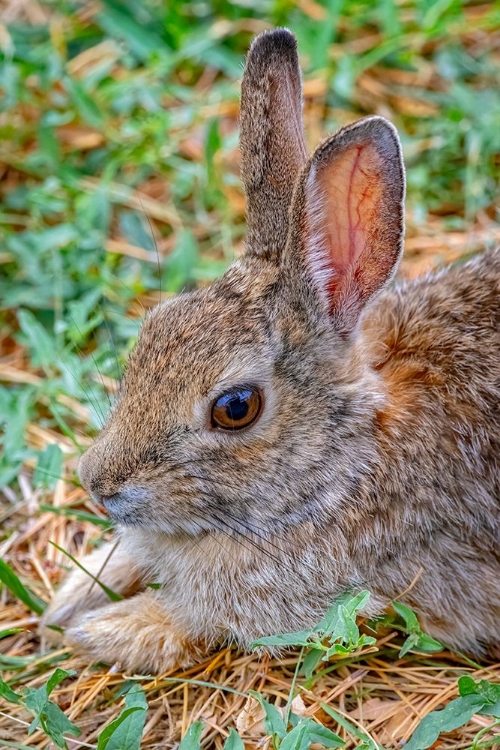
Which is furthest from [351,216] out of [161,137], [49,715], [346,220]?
[161,137]

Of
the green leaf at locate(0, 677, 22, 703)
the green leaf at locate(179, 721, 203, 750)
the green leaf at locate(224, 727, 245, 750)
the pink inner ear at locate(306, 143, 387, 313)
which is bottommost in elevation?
the green leaf at locate(179, 721, 203, 750)

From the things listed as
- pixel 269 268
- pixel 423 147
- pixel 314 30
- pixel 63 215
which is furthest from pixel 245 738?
pixel 314 30

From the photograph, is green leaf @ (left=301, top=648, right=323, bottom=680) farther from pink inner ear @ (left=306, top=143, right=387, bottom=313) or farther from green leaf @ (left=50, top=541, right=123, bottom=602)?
pink inner ear @ (left=306, top=143, right=387, bottom=313)

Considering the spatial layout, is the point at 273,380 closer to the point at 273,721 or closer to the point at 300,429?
the point at 300,429

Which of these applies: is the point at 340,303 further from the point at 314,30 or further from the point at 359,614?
the point at 314,30

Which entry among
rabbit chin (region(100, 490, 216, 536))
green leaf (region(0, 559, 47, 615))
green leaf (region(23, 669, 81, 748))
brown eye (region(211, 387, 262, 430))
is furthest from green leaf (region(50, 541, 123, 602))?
brown eye (region(211, 387, 262, 430))
